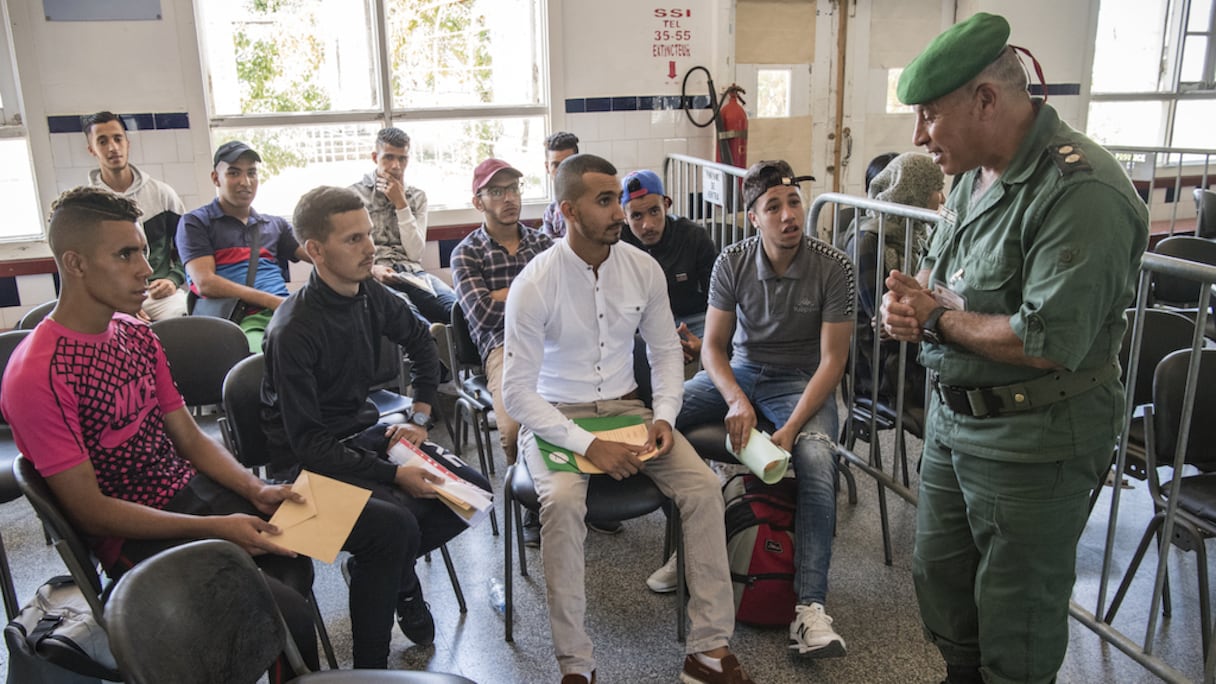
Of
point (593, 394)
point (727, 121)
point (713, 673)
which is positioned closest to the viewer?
point (713, 673)

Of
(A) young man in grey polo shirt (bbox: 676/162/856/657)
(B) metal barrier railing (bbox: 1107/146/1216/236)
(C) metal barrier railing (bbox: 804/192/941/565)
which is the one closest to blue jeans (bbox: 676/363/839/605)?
(A) young man in grey polo shirt (bbox: 676/162/856/657)

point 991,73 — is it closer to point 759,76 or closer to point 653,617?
point 653,617

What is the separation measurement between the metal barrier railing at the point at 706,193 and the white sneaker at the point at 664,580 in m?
1.84

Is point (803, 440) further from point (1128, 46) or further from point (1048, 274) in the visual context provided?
point (1128, 46)

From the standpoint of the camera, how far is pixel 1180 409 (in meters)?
2.33

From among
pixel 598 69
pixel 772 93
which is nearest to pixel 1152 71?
pixel 772 93

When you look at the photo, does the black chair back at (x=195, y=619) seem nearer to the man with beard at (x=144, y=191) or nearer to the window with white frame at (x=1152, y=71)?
the man with beard at (x=144, y=191)

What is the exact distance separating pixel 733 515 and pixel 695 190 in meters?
2.82

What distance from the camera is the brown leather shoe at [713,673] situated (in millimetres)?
2283

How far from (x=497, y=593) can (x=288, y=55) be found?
12.6 ft

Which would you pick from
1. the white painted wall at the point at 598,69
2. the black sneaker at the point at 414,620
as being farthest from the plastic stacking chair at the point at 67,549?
the white painted wall at the point at 598,69

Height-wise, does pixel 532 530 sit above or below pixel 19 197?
below

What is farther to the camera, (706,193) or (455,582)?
(706,193)

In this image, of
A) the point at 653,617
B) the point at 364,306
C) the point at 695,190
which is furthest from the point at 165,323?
the point at 695,190
